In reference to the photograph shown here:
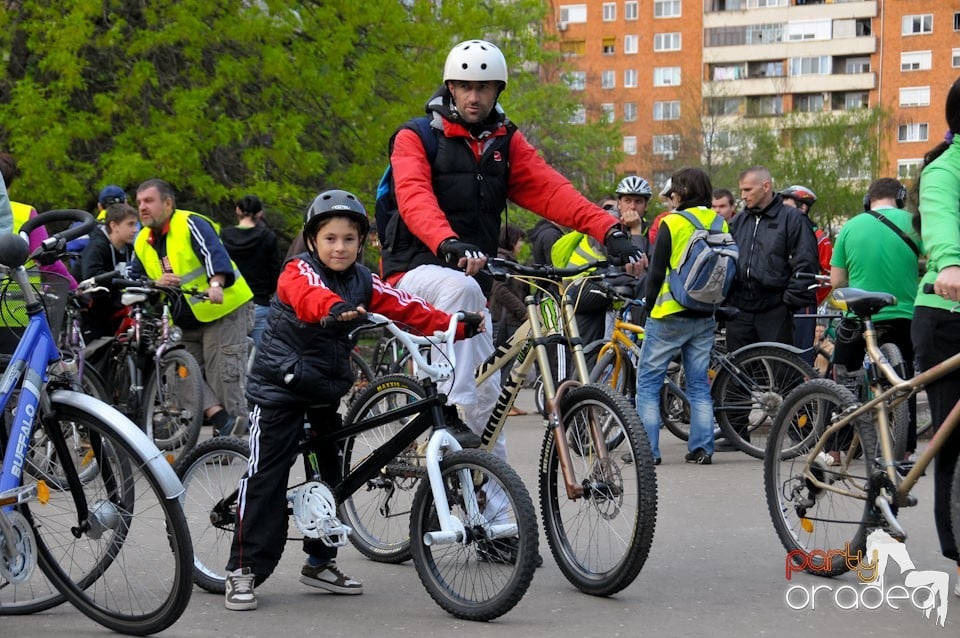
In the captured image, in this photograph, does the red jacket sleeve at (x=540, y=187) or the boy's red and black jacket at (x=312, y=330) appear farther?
the red jacket sleeve at (x=540, y=187)

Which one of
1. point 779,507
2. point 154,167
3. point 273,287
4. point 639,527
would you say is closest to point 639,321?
point 273,287

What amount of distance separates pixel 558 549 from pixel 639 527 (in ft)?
1.98

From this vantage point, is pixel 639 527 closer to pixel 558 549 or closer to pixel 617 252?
pixel 558 549

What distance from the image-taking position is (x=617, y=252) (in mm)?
6359

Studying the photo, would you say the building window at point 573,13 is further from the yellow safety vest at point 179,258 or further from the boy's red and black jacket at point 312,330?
the boy's red and black jacket at point 312,330

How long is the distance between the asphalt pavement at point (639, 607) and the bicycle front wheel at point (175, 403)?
133 inches

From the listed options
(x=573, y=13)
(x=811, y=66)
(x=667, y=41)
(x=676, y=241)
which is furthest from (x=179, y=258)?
(x=573, y=13)

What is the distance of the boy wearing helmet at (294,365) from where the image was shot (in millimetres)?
5785

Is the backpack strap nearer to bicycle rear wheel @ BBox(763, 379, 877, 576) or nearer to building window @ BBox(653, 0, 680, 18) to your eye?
bicycle rear wheel @ BBox(763, 379, 877, 576)

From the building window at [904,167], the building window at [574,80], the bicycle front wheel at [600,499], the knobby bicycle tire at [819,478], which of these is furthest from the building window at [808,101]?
the bicycle front wheel at [600,499]

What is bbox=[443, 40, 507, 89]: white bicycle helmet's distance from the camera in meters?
6.56

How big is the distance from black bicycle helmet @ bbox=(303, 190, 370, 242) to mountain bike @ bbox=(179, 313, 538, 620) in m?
0.51

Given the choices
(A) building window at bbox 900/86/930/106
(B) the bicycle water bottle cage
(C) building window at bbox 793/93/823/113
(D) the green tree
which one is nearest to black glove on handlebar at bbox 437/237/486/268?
(B) the bicycle water bottle cage

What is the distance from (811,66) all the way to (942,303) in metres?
94.3
